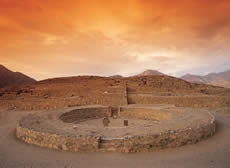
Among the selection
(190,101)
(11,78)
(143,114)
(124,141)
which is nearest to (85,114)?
(143,114)

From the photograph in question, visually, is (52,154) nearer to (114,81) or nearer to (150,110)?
(150,110)

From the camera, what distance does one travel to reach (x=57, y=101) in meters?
24.2

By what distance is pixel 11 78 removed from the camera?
55.6 metres

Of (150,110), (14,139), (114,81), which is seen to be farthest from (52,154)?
(114,81)

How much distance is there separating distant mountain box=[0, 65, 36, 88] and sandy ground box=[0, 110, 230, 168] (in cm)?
4712

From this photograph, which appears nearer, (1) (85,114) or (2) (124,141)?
Result: (2) (124,141)

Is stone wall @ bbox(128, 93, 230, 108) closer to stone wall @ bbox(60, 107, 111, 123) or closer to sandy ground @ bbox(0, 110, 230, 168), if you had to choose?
stone wall @ bbox(60, 107, 111, 123)

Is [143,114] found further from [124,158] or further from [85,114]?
[124,158]

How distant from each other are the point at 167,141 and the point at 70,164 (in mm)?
4452

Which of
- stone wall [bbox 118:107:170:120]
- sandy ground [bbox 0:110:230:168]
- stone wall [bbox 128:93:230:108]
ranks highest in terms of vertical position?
stone wall [bbox 128:93:230:108]

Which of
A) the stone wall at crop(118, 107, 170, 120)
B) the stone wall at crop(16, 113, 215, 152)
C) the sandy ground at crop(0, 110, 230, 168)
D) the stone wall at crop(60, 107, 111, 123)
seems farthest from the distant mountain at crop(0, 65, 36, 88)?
the sandy ground at crop(0, 110, 230, 168)

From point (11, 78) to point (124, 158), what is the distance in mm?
55283

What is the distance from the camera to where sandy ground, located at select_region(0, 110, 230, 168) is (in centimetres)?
783

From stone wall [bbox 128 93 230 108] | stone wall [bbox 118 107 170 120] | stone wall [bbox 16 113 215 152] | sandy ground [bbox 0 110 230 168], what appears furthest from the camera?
stone wall [bbox 128 93 230 108]
